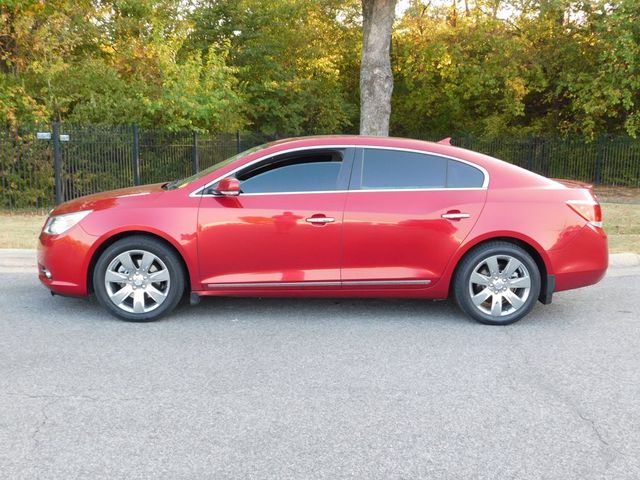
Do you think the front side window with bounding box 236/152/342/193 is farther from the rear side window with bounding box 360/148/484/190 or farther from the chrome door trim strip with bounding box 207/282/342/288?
the chrome door trim strip with bounding box 207/282/342/288

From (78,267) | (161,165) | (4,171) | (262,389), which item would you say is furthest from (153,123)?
(262,389)

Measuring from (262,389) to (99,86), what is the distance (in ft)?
48.7

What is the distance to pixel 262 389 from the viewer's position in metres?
4.52

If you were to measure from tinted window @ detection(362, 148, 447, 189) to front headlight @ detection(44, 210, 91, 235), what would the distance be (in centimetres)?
252

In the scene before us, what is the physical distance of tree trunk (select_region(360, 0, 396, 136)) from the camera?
597 inches

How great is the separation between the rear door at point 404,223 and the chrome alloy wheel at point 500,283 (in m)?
0.34

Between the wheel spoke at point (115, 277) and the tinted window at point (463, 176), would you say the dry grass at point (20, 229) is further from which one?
the tinted window at point (463, 176)

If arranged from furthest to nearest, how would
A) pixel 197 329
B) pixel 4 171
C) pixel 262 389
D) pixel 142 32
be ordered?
pixel 142 32 → pixel 4 171 → pixel 197 329 → pixel 262 389

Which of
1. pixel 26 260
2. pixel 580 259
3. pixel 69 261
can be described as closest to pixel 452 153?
pixel 580 259

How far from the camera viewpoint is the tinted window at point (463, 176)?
620cm

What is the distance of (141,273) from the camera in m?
6.08

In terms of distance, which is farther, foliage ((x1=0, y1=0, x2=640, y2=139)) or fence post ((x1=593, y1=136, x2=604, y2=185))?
fence post ((x1=593, y1=136, x2=604, y2=185))

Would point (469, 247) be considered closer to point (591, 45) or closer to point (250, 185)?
point (250, 185)

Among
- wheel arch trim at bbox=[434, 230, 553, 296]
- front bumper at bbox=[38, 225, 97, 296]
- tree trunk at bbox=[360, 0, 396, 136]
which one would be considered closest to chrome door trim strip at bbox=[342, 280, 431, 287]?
wheel arch trim at bbox=[434, 230, 553, 296]
